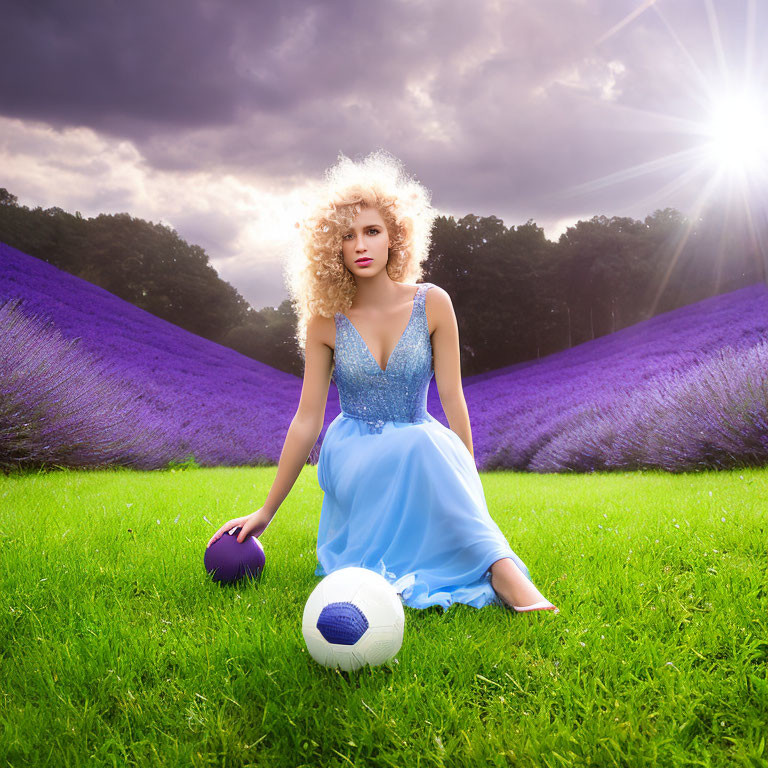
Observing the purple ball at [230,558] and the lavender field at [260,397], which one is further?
the lavender field at [260,397]

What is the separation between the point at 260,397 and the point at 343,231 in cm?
882

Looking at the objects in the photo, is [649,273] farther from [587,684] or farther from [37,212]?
[37,212]

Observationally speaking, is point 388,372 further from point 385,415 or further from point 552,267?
point 552,267

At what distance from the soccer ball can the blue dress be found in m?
0.48

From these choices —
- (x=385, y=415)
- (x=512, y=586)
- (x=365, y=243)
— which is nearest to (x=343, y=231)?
(x=365, y=243)

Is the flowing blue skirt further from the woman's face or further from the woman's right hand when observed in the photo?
the woman's face

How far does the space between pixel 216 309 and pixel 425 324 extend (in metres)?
21.2

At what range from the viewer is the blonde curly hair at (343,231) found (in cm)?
250

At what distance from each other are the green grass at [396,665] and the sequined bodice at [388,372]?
2.70 ft

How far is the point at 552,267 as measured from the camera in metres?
A: 17.6

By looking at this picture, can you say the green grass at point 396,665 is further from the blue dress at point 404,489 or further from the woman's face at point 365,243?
the woman's face at point 365,243

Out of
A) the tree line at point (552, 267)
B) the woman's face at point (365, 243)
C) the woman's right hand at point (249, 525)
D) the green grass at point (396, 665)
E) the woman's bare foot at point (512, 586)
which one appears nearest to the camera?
the green grass at point (396, 665)

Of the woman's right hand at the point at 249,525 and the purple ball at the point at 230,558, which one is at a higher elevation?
the woman's right hand at the point at 249,525

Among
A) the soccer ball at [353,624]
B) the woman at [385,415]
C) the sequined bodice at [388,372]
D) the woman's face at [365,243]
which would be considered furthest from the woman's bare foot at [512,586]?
the woman's face at [365,243]
